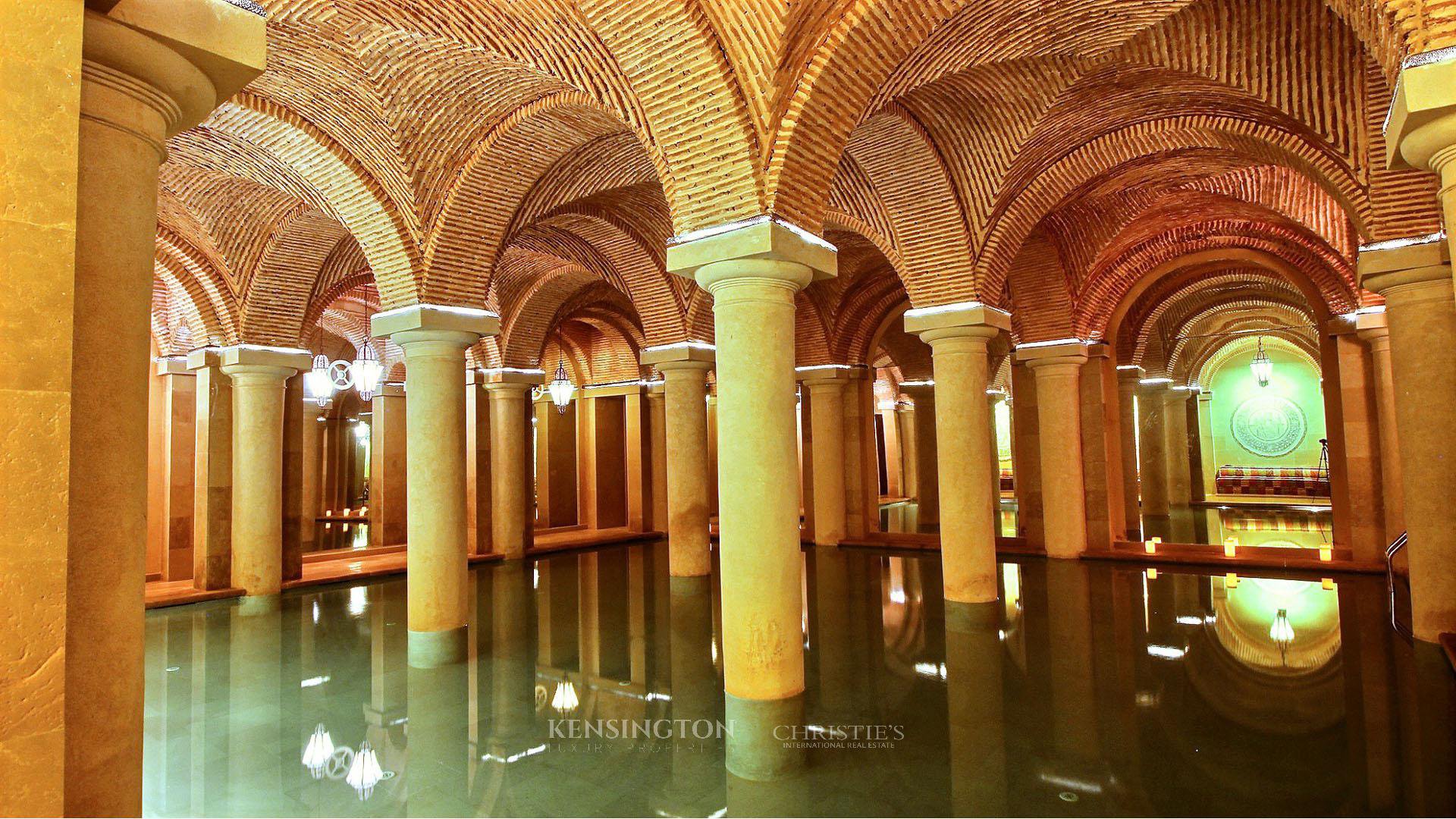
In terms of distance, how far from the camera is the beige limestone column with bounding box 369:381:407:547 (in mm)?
15742

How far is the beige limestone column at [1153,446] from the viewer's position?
17859 millimetres

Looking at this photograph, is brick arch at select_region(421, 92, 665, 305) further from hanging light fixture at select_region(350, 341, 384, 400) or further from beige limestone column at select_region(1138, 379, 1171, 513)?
beige limestone column at select_region(1138, 379, 1171, 513)

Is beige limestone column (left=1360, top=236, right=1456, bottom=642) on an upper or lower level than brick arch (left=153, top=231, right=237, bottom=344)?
lower

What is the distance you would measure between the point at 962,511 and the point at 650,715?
4374mm

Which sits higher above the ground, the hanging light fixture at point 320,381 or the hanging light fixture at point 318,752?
the hanging light fixture at point 320,381

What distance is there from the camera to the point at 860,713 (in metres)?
5.04

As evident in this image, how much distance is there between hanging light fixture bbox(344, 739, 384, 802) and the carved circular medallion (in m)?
25.8

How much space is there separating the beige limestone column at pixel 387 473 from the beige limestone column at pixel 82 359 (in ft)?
46.2

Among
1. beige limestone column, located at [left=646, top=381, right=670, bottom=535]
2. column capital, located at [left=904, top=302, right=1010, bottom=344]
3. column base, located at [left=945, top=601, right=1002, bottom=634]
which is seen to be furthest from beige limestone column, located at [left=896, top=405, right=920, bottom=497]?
column base, located at [left=945, top=601, right=1002, bottom=634]

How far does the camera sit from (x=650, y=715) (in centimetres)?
512

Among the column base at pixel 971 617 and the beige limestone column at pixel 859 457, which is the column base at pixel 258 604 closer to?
the column base at pixel 971 617

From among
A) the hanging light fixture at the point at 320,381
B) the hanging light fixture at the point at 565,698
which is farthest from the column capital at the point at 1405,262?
the hanging light fixture at the point at 320,381

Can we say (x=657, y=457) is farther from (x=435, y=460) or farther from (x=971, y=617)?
(x=971, y=617)

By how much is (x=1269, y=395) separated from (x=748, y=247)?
24200mm
